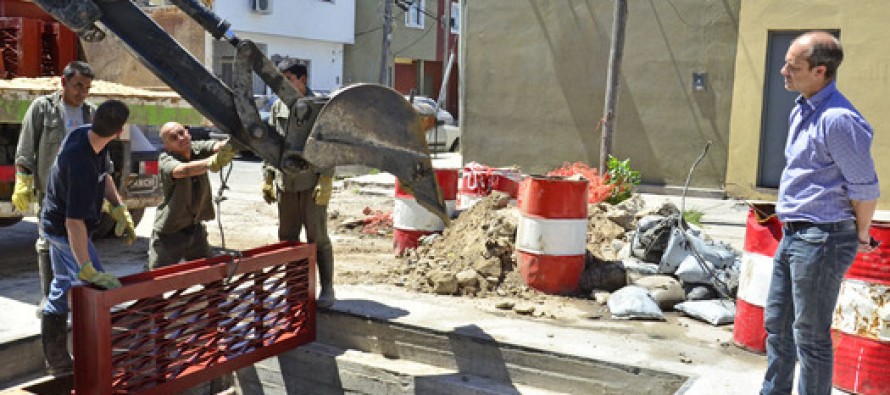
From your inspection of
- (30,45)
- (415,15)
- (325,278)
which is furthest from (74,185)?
(415,15)

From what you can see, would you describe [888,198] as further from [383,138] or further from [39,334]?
[39,334]

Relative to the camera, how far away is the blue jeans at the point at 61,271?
4.64 m

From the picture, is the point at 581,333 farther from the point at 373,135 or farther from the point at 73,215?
the point at 73,215

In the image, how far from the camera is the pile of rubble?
6.35 metres

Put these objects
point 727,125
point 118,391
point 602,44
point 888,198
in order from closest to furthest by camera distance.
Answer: point 118,391, point 888,198, point 727,125, point 602,44

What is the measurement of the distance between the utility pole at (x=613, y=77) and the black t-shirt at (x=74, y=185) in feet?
27.3

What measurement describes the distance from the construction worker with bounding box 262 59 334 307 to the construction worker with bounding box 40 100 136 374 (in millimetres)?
1234

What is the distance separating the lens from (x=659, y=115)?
13.9m

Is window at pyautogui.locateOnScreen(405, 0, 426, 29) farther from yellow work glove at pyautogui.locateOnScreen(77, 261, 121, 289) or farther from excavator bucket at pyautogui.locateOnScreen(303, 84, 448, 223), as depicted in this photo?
yellow work glove at pyautogui.locateOnScreen(77, 261, 121, 289)

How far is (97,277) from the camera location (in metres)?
4.29

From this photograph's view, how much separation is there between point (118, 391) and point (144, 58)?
69.6 inches

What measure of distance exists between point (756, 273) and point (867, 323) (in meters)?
0.71

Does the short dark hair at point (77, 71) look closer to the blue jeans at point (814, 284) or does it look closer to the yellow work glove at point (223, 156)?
the yellow work glove at point (223, 156)

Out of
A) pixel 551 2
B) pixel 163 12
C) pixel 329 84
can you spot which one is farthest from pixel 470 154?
pixel 329 84
